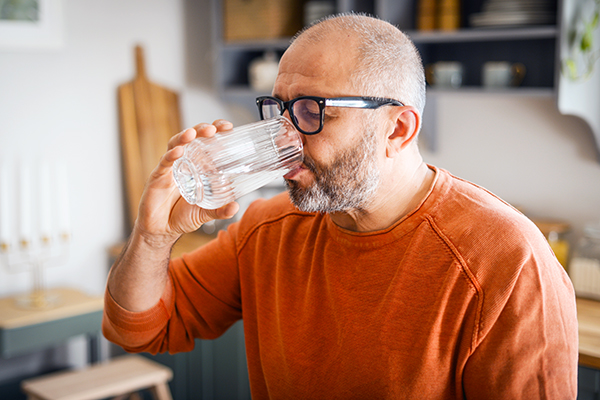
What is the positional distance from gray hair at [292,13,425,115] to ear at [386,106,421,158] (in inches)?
0.9

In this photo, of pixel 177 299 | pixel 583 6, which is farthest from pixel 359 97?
pixel 583 6

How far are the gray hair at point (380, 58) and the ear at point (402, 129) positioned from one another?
0.08ft

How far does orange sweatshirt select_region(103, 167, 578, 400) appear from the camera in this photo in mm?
905

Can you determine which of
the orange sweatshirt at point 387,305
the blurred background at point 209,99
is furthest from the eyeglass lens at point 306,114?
the blurred background at point 209,99

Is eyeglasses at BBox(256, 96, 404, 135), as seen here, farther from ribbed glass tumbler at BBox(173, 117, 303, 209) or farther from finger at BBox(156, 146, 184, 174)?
finger at BBox(156, 146, 184, 174)

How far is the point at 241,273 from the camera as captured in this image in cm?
130

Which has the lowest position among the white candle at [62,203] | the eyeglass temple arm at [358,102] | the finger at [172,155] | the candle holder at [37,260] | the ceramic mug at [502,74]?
the candle holder at [37,260]

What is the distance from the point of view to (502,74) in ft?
6.91

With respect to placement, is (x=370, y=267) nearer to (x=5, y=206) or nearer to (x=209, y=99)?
(x=5, y=206)

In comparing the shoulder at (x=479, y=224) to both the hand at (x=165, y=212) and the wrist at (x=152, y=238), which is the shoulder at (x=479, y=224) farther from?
the wrist at (x=152, y=238)

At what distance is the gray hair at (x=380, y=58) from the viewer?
1.02 metres

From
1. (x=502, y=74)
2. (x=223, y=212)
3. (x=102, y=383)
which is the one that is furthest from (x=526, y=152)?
(x=102, y=383)

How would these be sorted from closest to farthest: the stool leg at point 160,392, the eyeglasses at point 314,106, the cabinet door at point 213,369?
1. the eyeglasses at point 314,106
2. the stool leg at point 160,392
3. the cabinet door at point 213,369

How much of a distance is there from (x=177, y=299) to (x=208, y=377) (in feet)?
4.52
